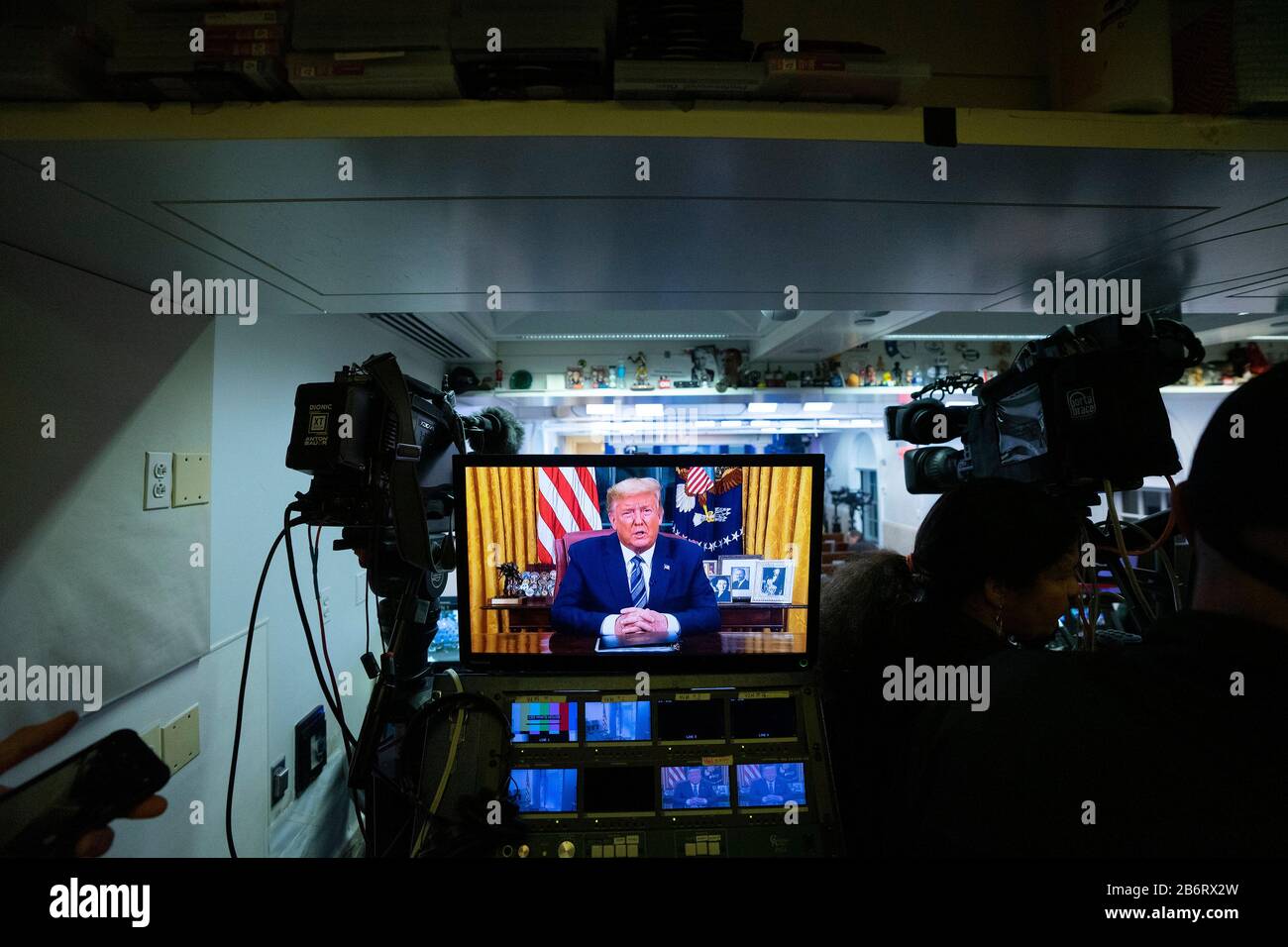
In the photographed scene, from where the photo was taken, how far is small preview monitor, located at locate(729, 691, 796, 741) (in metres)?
0.98

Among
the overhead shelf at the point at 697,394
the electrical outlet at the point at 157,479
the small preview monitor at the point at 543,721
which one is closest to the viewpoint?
the small preview monitor at the point at 543,721

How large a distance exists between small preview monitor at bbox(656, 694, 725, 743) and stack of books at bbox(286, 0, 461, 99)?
1.15 m

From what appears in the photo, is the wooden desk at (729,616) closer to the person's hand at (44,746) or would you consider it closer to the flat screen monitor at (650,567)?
A: the flat screen monitor at (650,567)

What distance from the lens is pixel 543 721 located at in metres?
0.98

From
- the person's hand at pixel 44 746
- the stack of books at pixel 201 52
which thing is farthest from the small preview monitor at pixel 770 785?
the stack of books at pixel 201 52

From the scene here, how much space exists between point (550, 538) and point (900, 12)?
1.31 m

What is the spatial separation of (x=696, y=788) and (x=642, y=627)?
0.34 meters

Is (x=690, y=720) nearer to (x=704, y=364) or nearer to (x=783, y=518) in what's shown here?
(x=783, y=518)

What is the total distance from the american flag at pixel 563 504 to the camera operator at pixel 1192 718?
0.79 m

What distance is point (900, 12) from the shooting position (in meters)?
0.92

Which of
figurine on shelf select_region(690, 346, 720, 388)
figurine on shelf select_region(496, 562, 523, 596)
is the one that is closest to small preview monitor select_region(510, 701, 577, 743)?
figurine on shelf select_region(496, 562, 523, 596)

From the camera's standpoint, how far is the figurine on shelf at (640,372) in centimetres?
294
